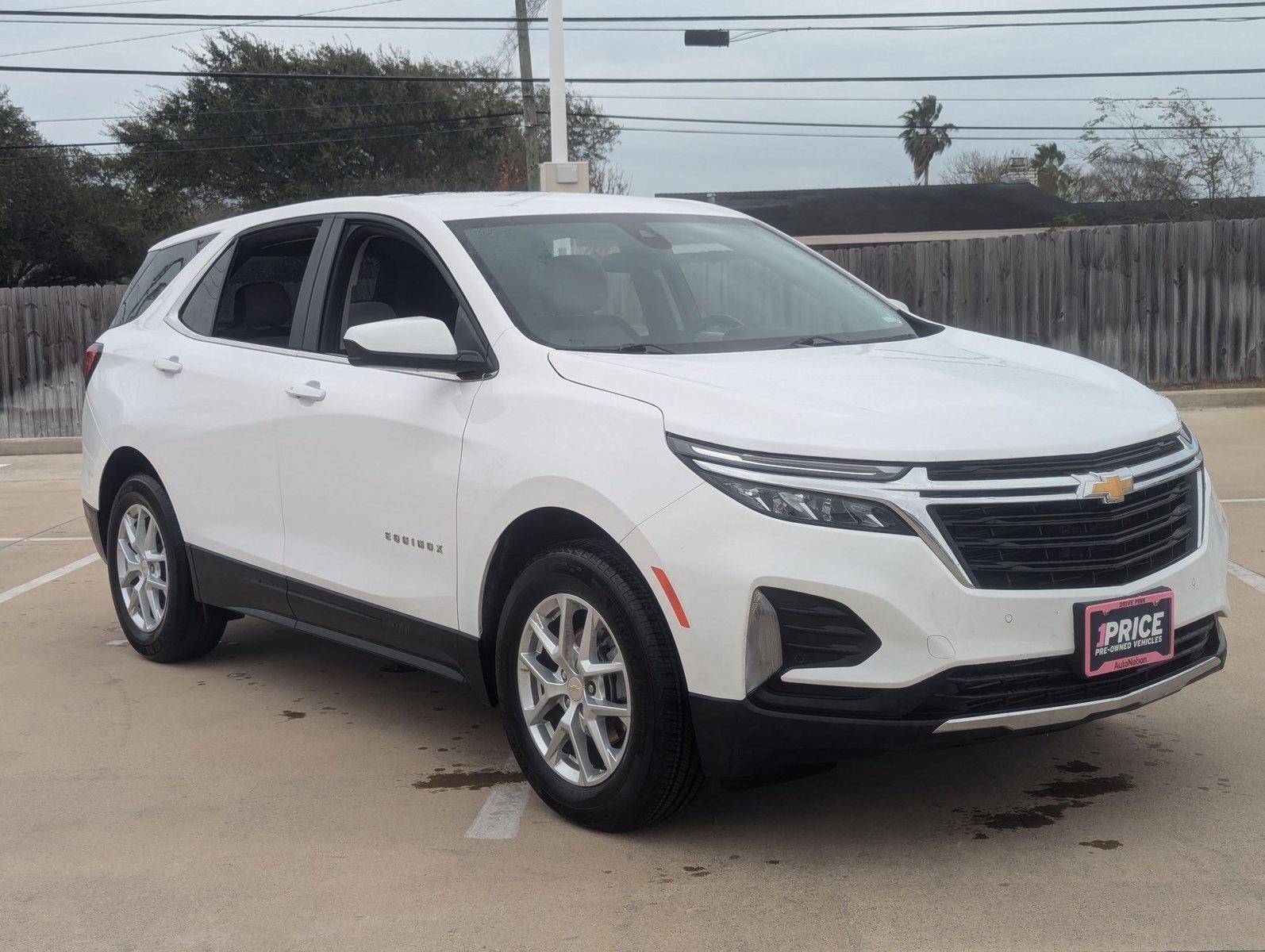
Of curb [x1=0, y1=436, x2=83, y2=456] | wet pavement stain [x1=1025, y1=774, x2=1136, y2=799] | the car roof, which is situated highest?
the car roof

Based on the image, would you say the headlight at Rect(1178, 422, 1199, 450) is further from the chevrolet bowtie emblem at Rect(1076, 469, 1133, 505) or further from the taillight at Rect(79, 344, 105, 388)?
the taillight at Rect(79, 344, 105, 388)

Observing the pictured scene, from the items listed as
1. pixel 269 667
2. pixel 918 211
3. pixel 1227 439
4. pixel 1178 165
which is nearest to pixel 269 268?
pixel 269 667

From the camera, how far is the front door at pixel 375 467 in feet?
14.9

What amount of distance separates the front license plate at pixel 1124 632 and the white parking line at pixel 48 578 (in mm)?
6248

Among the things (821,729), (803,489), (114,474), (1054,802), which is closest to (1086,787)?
(1054,802)

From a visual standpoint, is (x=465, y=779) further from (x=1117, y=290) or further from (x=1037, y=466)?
(x=1117, y=290)

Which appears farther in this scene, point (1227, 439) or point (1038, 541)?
point (1227, 439)

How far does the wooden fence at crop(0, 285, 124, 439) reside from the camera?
18.3m

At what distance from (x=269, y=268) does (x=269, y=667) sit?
5.83ft

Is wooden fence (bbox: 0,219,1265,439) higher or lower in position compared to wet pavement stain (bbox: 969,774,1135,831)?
higher

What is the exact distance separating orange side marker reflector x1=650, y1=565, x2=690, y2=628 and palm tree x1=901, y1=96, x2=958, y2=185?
3448 inches

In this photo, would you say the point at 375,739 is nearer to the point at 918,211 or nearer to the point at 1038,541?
the point at 1038,541

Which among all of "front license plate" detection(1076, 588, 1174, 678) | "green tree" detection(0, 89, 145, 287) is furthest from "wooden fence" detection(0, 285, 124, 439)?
"green tree" detection(0, 89, 145, 287)

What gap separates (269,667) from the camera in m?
6.39
